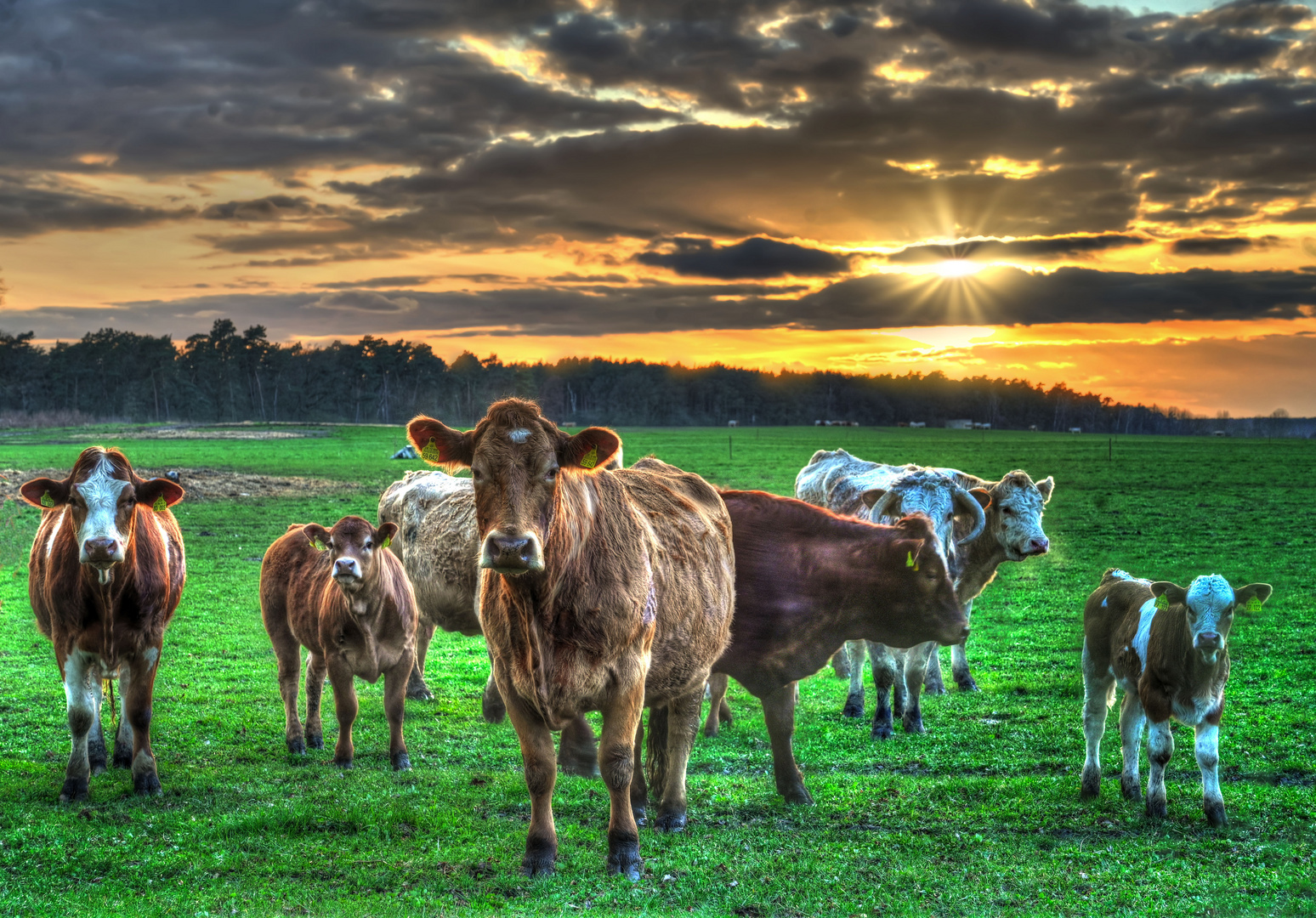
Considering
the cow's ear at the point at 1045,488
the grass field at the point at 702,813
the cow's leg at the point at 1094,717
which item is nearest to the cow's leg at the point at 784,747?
the grass field at the point at 702,813

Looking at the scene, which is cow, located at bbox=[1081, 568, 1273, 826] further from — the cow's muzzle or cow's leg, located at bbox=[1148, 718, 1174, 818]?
the cow's muzzle

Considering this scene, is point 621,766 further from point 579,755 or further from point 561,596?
point 579,755

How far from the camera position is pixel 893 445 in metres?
81.8

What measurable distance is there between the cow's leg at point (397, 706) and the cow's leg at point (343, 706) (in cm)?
9

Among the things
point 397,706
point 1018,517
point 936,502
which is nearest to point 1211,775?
point 936,502

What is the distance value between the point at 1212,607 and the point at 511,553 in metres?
5.68

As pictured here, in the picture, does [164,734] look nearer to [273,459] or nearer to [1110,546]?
[1110,546]

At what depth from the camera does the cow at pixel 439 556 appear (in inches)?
452

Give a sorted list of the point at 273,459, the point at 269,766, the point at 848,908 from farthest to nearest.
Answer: the point at 273,459 → the point at 269,766 → the point at 848,908

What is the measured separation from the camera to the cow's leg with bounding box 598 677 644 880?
6.37 meters

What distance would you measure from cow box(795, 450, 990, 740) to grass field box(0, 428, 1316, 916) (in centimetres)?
41

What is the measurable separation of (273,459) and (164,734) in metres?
45.0

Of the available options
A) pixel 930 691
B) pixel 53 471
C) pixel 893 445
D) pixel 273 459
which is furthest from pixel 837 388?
pixel 930 691

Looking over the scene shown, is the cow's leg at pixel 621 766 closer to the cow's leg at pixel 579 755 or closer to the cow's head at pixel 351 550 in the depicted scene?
the cow's leg at pixel 579 755
